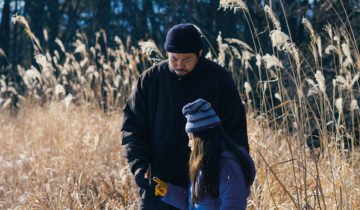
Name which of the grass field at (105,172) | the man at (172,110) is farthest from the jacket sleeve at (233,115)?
the grass field at (105,172)

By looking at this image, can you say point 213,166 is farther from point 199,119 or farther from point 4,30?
point 4,30

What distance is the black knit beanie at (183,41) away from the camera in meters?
2.12

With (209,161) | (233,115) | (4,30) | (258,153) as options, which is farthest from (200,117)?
(4,30)

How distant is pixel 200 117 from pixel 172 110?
1.65 feet

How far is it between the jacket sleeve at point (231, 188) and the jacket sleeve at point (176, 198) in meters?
0.36

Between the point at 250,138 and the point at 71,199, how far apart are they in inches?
65.0

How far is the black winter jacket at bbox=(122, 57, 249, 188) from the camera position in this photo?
7.34 ft

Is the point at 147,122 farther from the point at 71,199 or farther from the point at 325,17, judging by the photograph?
the point at 325,17

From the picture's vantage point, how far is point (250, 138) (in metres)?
3.57

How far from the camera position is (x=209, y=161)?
1.77 metres

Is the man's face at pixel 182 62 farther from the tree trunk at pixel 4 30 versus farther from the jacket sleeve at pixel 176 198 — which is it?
the tree trunk at pixel 4 30

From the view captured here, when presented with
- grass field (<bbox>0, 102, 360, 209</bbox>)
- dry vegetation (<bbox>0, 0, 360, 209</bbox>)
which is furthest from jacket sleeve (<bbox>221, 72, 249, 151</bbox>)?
grass field (<bbox>0, 102, 360, 209</bbox>)

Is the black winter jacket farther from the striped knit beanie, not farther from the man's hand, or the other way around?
the striped knit beanie

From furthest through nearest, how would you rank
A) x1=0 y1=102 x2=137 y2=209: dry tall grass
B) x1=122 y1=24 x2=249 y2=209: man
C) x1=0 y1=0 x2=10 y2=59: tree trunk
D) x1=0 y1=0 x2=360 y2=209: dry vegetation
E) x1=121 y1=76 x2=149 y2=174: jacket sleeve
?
x1=0 y1=0 x2=10 y2=59: tree trunk → x1=0 y1=102 x2=137 y2=209: dry tall grass → x1=0 y1=0 x2=360 y2=209: dry vegetation → x1=121 y1=76 x2=149 y2=174: jacket sleeve → x1=122 y1=24 x2=249 y2=209: man
